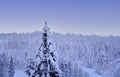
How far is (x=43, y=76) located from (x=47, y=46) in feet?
5.51

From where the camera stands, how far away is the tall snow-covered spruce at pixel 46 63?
1488 cm

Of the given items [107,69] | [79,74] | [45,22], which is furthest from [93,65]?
[45,22]

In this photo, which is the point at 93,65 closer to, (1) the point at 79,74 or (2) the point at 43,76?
(1) the point at 79,74

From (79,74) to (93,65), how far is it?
1509 inches

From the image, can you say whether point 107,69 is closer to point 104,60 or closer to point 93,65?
point 104,60

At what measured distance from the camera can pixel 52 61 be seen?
48.7ft

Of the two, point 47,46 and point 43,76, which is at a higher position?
point 47,46

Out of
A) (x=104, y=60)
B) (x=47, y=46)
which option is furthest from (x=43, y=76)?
(x=104, y=60)

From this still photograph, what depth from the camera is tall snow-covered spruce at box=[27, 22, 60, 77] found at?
48.8 feet

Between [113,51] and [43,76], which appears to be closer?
[43,76]

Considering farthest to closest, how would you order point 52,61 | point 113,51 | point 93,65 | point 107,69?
point 113,51 < point 93,65 < point 107,69 < point 52,61

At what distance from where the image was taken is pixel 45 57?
15.0 meters

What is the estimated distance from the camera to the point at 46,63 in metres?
15.0

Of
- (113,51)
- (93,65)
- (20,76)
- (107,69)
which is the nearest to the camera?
(20,76)
